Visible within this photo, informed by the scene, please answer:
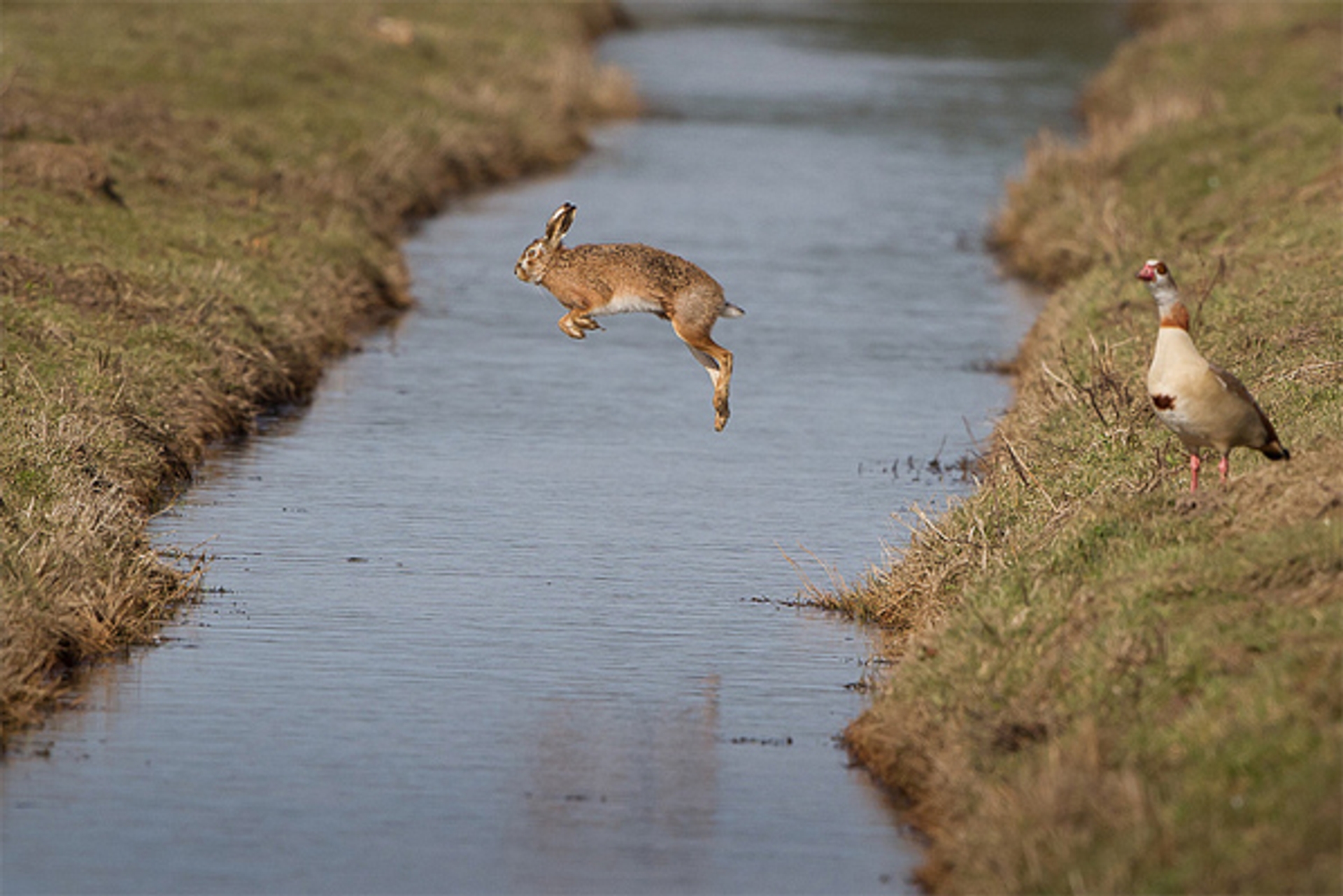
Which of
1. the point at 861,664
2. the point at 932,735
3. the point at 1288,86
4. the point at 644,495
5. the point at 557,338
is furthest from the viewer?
the point at 1288,86

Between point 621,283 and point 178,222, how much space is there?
14.5 m

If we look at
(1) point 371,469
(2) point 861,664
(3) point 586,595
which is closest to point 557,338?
(1) point 371,469

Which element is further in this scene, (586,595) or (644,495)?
(644,495)

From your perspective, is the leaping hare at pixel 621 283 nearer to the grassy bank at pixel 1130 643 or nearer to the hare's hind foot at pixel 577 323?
the hare's hind foot at pixel 577 323

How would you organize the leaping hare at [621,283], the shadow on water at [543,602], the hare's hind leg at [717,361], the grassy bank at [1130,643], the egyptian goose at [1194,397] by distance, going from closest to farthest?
the grassy bank at [1130,643], the shadow on water at [543,602], the egyptian goose at [1194,397], the leaping hare at [621,283], the hare's hind leg at [717,361]

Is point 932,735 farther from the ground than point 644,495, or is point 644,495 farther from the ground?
point 932,735

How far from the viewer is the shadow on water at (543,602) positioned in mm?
11680

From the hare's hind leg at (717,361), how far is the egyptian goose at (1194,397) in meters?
3.42

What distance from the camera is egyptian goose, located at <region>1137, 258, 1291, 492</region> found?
12836mm

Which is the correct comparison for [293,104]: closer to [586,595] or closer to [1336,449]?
[586,595]

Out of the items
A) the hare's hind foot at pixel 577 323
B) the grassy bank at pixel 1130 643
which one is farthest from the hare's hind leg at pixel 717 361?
the grassy bank at pixel 1130 643

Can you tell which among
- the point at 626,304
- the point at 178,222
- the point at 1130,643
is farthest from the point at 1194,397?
the point at 178,222

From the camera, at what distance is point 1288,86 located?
43531 mm

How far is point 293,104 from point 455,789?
29727mm
